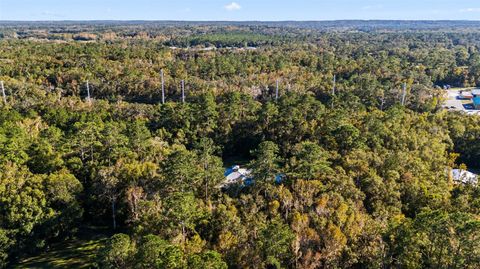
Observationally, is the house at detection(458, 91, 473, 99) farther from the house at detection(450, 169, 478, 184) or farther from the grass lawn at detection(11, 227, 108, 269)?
the grass lawn at detection(11, 227, 108, 269)

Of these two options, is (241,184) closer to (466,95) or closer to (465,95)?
(465,95)

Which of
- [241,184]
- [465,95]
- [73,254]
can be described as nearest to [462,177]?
[241,184]

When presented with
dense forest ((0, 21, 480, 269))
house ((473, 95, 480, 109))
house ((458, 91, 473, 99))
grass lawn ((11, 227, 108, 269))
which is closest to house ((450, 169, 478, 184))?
dense forest ((0, 21, 480, 269))

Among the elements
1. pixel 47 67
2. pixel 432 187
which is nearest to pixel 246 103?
pixel 432 187

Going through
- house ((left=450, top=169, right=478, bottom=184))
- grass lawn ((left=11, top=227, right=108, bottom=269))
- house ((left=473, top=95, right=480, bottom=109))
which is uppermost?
house ((left=473, top=95, right=480, bottom=109))

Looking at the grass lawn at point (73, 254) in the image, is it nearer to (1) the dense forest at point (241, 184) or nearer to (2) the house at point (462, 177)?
(1) the dense forest at point (241, 184)

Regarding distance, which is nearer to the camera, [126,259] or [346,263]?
[126,259]

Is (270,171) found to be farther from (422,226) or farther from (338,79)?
(338,79)

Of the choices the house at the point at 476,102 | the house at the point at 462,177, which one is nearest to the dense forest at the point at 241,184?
the house at the point at 462,177
